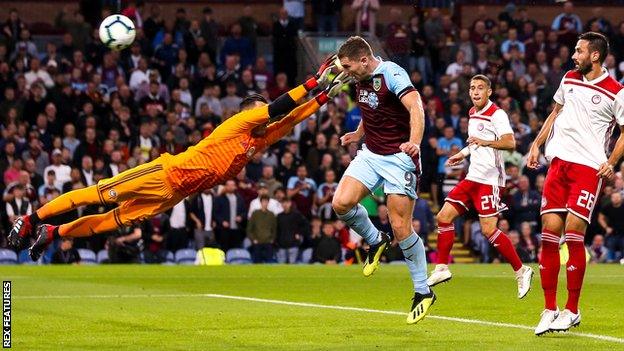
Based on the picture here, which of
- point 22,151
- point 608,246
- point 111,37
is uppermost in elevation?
point 111,37

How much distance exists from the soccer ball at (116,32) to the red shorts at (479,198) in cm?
477

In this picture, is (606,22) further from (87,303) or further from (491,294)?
(87,303)

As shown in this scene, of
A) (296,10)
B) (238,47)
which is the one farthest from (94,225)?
(296,10)

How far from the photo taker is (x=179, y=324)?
42.9 ft

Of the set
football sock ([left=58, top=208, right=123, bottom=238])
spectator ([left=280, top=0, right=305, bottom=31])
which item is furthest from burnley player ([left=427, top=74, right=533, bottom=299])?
spectator ([left=280, top=0, right=305, bottom=31])

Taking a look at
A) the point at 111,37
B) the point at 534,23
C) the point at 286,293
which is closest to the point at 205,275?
the point at 286,293

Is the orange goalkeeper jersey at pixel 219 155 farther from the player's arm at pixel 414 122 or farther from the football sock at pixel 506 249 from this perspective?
the football sock at pixel 506 249

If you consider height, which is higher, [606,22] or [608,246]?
[606,22]

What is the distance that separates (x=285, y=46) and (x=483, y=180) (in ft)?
52.4

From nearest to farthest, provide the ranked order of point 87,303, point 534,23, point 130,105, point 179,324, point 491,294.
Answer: point 179,324
point 87,303
point 491,294
point 130,105
point 534,23

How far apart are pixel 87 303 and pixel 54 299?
2.63 feet

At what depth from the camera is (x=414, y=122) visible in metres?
12.1

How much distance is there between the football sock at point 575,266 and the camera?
11805 millimetres

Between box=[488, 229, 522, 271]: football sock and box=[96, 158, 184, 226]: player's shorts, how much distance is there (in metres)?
4.87
